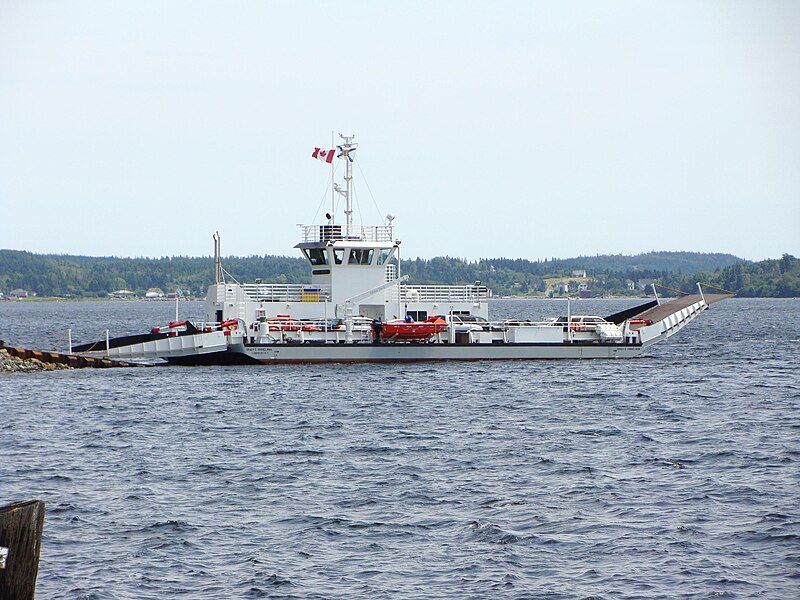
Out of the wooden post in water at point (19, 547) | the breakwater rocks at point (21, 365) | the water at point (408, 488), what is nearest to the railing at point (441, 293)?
the water at point (408, 488)

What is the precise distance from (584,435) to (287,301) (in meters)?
25.4

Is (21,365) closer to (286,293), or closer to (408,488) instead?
(286,293)

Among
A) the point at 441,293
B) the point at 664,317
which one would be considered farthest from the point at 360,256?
the point at 664,317

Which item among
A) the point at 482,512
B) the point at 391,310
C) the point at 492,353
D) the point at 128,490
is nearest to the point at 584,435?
the point at 482,512

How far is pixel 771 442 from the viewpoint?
3109cm

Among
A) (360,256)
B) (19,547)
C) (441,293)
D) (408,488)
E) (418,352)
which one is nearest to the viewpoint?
(19,547)

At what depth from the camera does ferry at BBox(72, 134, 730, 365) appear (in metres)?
50.7

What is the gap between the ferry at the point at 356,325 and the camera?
5072 centimetres

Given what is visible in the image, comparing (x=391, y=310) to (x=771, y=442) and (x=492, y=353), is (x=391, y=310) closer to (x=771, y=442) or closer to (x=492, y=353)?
(x=492, y=353)

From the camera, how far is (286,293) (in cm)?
5559

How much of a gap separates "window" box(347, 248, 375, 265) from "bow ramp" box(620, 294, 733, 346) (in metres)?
13.6

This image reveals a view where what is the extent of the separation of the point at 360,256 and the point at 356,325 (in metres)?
5.27

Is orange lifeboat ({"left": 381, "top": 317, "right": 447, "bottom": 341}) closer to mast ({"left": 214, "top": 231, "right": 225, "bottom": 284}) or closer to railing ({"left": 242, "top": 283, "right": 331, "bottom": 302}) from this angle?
railing ({"left": 242, "top": 283, "right": 331, "bottom": 302})

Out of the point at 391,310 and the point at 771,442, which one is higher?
the point at 391,310
